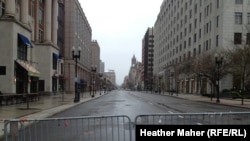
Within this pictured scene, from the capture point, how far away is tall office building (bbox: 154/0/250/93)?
2766 inches

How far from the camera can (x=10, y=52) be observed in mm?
39500

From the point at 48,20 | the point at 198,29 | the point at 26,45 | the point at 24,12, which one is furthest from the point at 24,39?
the point at 198,29

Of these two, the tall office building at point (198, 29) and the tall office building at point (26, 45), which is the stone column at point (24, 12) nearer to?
the tall office building at point (26, 45)

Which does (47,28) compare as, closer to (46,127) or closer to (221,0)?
(221,0)

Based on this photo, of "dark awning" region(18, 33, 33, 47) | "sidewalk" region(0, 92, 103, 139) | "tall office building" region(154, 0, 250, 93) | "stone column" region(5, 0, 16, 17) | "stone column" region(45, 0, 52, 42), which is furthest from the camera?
"tall office building" region(154, 0, 250, 93)

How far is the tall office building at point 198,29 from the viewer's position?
70.2 metres

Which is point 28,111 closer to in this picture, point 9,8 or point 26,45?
point 9,8

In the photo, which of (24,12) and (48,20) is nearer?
(24,12)

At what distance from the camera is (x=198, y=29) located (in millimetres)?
88312

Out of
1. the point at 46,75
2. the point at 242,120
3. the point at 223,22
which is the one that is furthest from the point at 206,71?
the point at 242,120

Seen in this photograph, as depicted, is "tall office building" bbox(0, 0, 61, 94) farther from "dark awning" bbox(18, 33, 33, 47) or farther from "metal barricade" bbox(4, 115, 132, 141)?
"metal barricade" bbox(4, 115, 132, 141)

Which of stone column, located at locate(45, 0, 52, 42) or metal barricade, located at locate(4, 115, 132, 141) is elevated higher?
stone column, located at locate(45, 0, 52, 42)

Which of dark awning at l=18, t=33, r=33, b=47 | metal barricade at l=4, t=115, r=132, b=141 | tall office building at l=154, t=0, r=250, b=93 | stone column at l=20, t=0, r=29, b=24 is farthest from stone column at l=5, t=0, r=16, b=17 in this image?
metal barricade at l=4, t=115, r=132, b=141

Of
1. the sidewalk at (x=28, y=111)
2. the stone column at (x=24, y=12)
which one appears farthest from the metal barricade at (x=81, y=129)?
the stone column at (x=24, y=12)
